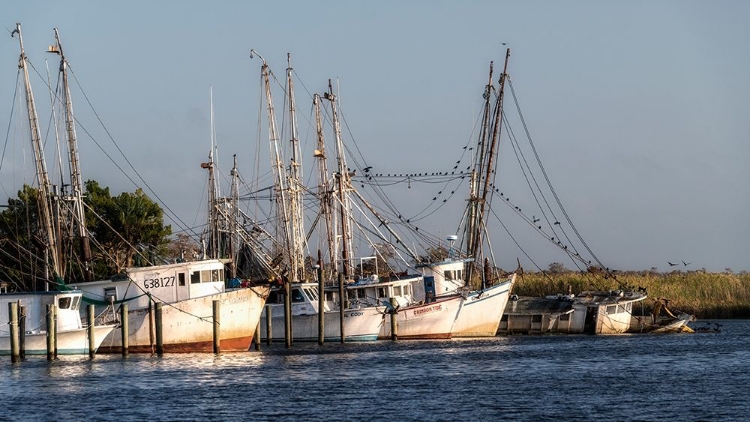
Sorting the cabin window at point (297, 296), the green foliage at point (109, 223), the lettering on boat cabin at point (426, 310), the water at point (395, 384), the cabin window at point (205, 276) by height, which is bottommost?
the water at point (395, 384)

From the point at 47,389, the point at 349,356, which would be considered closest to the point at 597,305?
the point at 349,356

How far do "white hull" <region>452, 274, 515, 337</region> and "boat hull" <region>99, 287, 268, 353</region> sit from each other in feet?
53.3

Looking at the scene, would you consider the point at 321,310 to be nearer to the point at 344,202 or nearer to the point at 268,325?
the point at 268,325

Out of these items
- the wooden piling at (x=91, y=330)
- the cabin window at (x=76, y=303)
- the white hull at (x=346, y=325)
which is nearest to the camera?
the wooden piling at (x=91, y=330)

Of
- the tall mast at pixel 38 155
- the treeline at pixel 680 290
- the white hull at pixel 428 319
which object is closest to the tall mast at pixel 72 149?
the tall mast at pixel 38 155

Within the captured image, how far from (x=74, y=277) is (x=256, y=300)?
12847mm

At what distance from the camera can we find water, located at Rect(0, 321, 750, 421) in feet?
142

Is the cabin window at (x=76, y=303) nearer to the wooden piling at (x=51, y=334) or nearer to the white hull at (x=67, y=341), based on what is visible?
the white hull at (x=67, y=341)

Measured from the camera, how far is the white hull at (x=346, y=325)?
7512 centimetres

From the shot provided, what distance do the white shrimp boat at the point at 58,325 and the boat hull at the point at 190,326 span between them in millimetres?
2721

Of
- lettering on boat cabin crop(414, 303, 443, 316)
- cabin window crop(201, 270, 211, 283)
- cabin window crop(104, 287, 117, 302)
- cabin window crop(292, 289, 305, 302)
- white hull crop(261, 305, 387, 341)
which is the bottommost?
white hull crop(261, 305, 387, 341)

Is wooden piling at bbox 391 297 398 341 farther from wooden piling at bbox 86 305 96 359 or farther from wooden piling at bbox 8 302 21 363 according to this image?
wooden piling at bbox 8 302 21 363

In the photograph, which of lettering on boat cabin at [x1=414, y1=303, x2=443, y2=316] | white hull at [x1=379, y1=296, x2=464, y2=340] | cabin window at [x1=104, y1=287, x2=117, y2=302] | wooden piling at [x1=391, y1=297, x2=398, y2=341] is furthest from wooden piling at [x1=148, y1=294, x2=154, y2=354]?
lettering on boat cabin at [x1=414, y1=303, x2=443, y2=316]

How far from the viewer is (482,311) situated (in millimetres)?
78250
